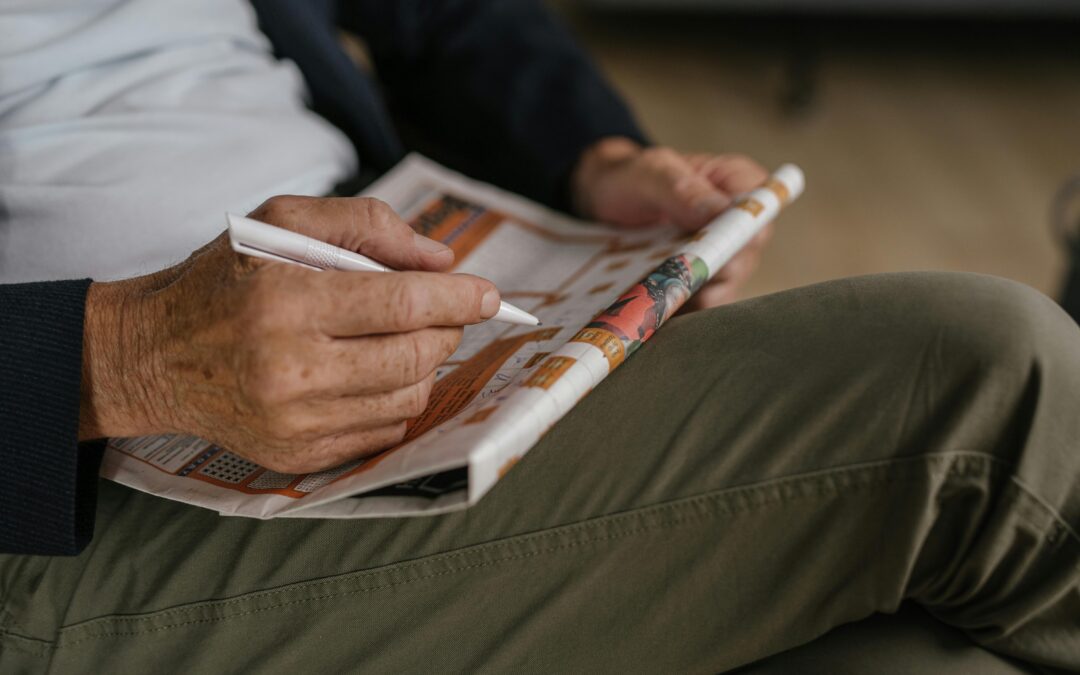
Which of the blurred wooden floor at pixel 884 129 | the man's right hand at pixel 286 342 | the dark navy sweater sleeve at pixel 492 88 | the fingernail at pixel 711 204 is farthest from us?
the blurred wooden floor at pixel 884 129

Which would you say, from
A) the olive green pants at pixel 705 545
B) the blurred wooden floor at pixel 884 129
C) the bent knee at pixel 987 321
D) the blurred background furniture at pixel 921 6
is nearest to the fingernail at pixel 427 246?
the olive green pants at pixel 705 545

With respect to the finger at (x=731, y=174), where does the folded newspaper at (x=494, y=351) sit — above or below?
below

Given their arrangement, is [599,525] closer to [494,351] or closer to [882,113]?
[494,351]

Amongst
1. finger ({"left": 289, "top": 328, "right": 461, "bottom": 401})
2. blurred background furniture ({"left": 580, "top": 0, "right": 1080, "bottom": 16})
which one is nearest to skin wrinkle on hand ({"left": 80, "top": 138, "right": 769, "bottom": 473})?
finger ({"left": 289, "top": 328, "right": 461, "bottom": 401})

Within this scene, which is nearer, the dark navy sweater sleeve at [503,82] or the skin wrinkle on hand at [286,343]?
the skin wrinkle on hand at [286,343]

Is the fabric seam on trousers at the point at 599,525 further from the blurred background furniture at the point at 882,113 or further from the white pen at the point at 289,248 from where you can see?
the blurred background furniture at the point at 882,113

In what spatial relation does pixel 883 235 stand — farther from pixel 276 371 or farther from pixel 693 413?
pixel 276 371

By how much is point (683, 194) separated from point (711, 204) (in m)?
0.03

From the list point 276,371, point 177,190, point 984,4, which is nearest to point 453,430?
point 276,371

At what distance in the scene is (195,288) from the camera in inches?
18.7

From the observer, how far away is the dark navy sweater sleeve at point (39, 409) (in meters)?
0.48

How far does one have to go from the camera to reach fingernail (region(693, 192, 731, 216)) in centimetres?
72

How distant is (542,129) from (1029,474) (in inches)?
24.2

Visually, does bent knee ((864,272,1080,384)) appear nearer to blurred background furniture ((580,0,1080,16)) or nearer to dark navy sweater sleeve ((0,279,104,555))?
dark navy sweater sleeve ((0,279,104,555))
